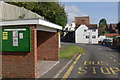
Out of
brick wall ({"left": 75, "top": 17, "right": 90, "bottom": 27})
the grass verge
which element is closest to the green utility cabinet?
the grass verge

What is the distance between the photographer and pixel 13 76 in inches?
298

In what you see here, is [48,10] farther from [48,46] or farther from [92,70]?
[92,70]

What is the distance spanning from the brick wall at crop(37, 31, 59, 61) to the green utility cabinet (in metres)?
4.86

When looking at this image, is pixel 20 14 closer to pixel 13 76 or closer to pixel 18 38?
pixel 18 38

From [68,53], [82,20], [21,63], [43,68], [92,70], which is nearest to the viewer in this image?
[21,63]

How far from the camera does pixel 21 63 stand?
24.6ft

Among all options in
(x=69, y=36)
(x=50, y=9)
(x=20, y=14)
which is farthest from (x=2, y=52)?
(x=69, y=36)

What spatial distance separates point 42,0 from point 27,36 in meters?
17.7

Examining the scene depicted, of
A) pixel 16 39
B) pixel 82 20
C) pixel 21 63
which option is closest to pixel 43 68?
pixel 21 63

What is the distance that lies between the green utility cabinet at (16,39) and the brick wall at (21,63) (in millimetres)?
201

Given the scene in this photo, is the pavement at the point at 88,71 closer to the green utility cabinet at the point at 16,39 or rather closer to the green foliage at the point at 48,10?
the green utility cabinet at the point at 16,39

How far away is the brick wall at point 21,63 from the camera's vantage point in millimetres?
7398

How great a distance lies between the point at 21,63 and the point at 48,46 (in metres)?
5.07

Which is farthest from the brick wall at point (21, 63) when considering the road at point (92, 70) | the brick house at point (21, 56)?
the road at point (92, 70)
